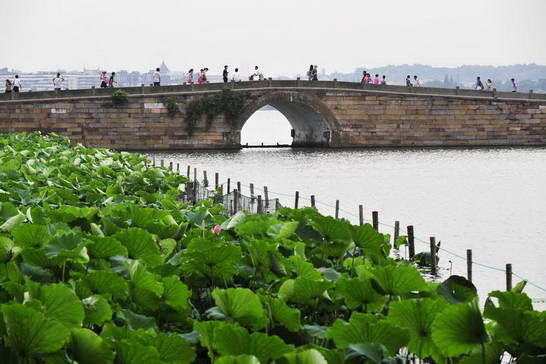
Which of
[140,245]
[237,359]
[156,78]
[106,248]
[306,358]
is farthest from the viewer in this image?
[156,78]

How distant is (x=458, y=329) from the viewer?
2.35 m

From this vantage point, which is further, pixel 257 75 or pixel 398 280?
pixel 257 75

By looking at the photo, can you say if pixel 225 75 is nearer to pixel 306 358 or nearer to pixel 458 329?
pixel 458 329

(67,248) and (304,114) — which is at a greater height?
(67,248)

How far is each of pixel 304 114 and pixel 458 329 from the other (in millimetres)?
33890

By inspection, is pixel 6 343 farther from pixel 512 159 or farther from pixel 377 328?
pixel 512 159

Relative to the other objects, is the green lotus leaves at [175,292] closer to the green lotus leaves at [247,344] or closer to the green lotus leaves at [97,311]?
the green lotus leaves at [97,311]

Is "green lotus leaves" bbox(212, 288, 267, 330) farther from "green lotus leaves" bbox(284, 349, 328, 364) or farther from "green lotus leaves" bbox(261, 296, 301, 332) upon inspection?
"green lotus leaves" bbox(284, 349, 328, 364)

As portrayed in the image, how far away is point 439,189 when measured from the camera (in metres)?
22.4

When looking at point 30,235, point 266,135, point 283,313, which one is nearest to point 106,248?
point 30,235

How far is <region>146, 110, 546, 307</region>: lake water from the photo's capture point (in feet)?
46.6

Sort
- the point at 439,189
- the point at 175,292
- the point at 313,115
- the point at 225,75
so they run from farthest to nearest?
1. the point at 313,115
2. the point at 225,75
3. the point at 439,189
4. the point at 175,292

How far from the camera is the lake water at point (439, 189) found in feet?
46.6

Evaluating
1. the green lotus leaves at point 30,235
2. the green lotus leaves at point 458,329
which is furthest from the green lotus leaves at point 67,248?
the green lotus leaves at point 458,329
